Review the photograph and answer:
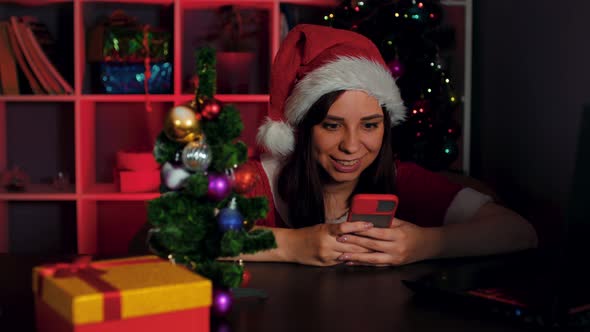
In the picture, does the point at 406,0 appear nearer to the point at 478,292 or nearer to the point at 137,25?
the point at 137,25

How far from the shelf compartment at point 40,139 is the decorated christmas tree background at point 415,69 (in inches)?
60.3

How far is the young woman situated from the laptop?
202 mm

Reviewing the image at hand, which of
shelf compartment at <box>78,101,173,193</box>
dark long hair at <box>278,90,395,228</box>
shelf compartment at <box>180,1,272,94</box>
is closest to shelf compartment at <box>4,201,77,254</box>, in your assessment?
shelf compartment at <box>78,101,173,193</box>

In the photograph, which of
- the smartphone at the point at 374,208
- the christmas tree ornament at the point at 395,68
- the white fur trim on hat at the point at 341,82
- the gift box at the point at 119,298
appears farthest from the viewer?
the christmas tree ornament at the point at 395,68

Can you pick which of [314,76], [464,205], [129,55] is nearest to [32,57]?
[129,55]

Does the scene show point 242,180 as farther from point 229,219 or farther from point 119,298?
point 119,298

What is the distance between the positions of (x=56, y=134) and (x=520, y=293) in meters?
2.91

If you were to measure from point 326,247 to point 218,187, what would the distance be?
480 mm

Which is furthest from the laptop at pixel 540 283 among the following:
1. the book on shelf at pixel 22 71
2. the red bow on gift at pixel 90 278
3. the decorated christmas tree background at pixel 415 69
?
the book on shelf at pixel 22 71

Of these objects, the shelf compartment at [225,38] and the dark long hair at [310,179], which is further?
the shelf compartment at [225,38]

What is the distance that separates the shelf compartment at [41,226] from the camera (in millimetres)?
3543

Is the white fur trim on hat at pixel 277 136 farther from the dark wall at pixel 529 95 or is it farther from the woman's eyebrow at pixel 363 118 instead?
the dark wall at pixel 529 95

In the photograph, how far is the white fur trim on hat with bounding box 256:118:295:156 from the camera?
1.79 m

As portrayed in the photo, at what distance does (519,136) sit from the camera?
2549 millimetres
